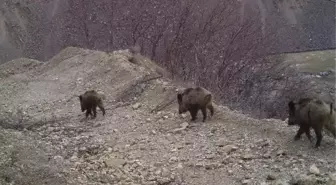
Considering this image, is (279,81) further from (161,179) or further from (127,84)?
(161,179)

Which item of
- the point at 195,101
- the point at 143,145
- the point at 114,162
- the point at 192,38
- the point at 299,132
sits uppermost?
the point at 192,38

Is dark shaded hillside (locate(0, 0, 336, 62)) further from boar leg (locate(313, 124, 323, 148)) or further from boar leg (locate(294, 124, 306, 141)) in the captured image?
boar leg (locate(313, 124, 323, 148))

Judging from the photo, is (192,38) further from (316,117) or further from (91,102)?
(316,117)

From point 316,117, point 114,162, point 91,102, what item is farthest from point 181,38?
point 316,117

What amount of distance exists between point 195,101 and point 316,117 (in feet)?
11.8

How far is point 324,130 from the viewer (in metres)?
11.2

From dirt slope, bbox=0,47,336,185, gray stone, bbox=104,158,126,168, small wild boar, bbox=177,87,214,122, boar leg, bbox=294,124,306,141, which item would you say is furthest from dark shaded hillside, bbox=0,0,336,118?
gray stone, bbox=104,158,126,168

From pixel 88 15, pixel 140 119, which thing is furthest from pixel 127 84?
pixel 88 15

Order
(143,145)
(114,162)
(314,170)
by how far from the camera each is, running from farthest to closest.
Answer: (143,145) → (114,162) → (314,170)

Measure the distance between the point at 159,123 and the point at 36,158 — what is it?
162 inches

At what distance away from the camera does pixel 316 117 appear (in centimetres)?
1029

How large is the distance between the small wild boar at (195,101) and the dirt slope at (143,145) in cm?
31

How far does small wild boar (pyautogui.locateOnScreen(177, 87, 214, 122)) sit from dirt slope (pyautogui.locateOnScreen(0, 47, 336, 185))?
12.1 inches

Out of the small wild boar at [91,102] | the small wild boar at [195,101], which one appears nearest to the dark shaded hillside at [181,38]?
the small wild boar at [195,101]
